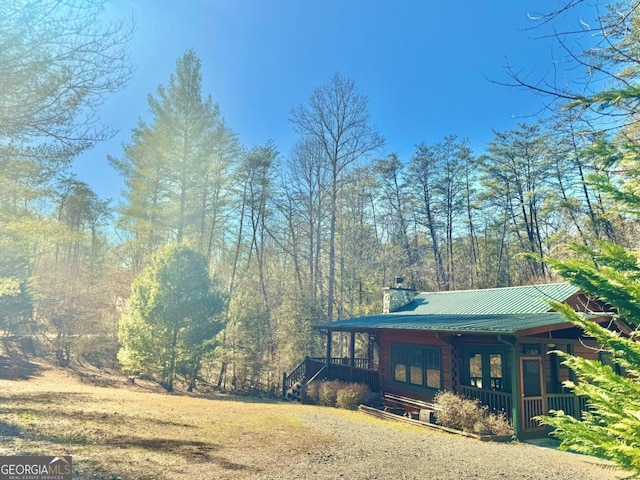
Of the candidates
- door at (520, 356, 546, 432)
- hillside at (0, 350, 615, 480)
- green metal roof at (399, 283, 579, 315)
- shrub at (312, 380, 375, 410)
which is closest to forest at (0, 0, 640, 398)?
green metal roof at (399, 283, 579, 315)

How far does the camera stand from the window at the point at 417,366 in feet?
45.3

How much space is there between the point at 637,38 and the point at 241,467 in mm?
7101

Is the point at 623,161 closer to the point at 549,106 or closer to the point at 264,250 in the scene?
the point at 549,106

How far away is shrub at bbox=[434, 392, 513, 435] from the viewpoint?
414 inches

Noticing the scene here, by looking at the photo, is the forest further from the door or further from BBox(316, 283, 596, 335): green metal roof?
the door

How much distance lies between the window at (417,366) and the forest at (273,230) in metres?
8.19

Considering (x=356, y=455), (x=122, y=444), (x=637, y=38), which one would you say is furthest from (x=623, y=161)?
(x=122, y=444)

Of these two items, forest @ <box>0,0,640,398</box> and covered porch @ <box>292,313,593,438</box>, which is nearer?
covered porch @ <box>292,313,593,438</box>

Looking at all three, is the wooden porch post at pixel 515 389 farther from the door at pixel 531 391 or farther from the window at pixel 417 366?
the window at pixel 417 366

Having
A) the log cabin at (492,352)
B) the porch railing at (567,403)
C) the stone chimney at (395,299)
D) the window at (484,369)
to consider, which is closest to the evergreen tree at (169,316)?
the log cabin at (492,352)

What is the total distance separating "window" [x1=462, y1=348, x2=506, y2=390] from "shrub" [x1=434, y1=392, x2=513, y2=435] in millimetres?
997

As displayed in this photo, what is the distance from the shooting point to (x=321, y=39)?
16.8 m

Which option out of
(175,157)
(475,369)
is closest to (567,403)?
(475,369)

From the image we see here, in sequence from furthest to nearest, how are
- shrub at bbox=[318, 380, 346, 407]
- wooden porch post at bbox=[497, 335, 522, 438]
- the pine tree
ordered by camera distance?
shrub at bbox=[318, 380, 346, 407]
wooden porch post at bbox=[497, 335, 522, 438]
the pine tree
